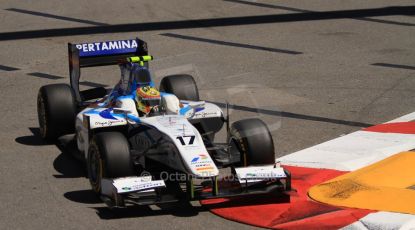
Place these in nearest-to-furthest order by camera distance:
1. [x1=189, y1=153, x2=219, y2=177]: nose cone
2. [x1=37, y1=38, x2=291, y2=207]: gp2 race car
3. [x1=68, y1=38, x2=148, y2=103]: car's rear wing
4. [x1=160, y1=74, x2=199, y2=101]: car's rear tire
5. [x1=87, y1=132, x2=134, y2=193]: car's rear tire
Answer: [x1=189, y1=153, x2=219, y2=177]: nose cone, [x1=37, y1=38, x2=291, y2=207]: gp2 race car, [x1=87, y1=132, x2=134, y2=193]: car's rear tire, [x1=160, y1=74, x2=199, y2=101]: car's rear tire, [x1=68, y1=38, x2=148, y2=103]: car's rear wing

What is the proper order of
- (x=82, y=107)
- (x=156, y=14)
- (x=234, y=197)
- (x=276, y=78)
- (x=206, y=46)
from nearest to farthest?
(x=234, y=197) < (x=82, y=107) < (x=276, y=78) < (x=206, y=46) < (x=156, y=14)

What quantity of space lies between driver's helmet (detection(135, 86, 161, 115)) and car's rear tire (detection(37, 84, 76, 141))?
4.67 ft

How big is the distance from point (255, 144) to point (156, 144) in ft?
3.49

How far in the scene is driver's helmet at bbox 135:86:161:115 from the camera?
11.2 meters

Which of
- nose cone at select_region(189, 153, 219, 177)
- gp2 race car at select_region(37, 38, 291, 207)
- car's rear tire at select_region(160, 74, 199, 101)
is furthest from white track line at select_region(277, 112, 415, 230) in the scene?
nose cone at select_region(189, 153, 219, 177)

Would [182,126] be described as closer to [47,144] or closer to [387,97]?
[47,144]

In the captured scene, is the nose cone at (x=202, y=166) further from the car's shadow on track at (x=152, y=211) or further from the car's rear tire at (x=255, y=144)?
the car's rear tire at (x=255, y=144)

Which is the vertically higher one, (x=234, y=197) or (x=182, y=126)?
(x=182, y=126)

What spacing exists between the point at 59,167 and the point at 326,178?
3.17m

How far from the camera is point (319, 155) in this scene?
11.9 metres

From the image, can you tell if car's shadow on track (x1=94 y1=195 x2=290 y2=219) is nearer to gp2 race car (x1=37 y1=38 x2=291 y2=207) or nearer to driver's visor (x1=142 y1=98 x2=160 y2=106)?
gp2 race car (x1=37 y1=38 x2=291 y2=207)

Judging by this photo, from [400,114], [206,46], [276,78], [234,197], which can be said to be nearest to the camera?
[234,197]

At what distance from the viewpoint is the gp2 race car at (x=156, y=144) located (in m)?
9.89

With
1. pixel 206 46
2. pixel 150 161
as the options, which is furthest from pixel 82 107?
pixel 206 46
